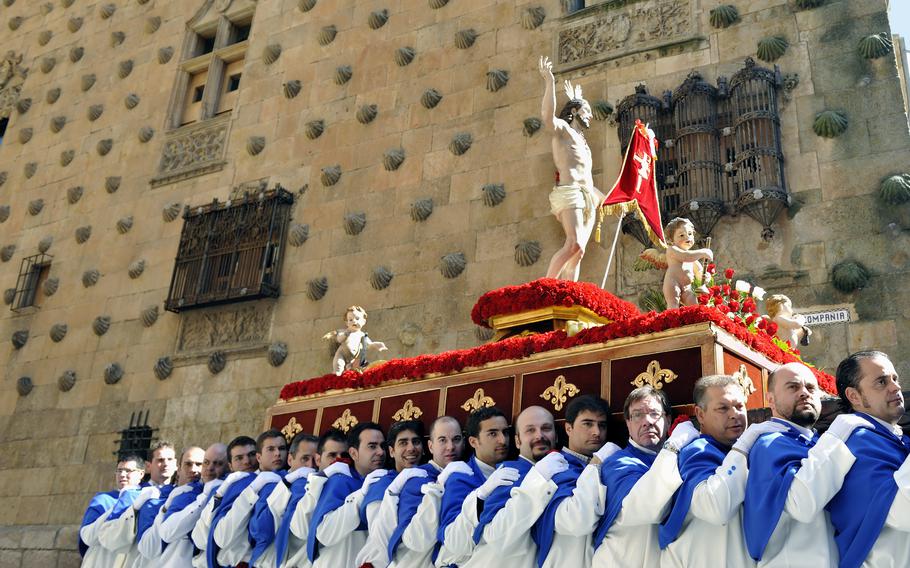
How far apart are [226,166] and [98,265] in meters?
3.29

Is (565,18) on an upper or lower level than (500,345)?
upper

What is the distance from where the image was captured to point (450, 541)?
5.14 metres

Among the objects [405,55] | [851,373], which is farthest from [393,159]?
[851,373]

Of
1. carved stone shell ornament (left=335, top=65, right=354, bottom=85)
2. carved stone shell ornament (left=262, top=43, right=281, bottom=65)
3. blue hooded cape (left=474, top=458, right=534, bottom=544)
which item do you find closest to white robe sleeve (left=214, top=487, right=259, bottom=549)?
blue hooded cape (left=474, top=458, right=534, bottom=544)

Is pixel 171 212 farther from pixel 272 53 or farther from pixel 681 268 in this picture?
pixel 681 268

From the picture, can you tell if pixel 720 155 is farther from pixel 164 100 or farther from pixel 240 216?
pixel 164 100

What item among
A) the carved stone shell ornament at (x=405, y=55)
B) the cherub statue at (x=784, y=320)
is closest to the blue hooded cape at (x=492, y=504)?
the cherub statue at (x=784, y=320)

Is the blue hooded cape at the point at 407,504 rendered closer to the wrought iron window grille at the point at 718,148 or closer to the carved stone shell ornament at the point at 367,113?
the wrought iron window grille at the point at 718,148

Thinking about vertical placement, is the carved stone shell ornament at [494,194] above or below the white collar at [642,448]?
above

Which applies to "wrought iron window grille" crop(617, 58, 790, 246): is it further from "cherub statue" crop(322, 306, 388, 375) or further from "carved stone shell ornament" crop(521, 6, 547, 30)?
"cherub statue" crop(322, 306, 388, 375)

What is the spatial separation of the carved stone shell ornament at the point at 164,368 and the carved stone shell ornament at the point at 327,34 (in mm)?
6380

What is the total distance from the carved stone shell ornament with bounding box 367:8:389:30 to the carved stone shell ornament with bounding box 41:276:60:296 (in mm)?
8027

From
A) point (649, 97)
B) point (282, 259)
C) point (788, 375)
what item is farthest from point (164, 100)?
point (788, 375)

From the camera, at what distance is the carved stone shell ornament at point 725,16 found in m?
11.3
